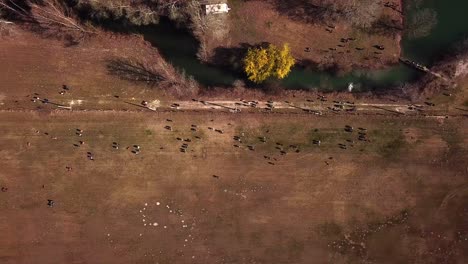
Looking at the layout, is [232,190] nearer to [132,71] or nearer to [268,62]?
[268,62]

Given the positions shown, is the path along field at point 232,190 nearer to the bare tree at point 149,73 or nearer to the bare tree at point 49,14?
the bare tree at point 149,73

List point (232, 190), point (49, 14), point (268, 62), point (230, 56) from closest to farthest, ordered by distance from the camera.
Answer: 1. point (268, 62)
2. point (49, 14)
3. point (232, 190)
4. point (230, 56)

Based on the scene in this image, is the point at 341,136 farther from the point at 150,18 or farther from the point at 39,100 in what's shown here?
the point at 39,100

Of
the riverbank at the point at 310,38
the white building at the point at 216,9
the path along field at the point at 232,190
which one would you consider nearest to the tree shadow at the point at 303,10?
the riverbank at the point at 310,38

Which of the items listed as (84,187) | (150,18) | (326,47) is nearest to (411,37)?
(326,47)

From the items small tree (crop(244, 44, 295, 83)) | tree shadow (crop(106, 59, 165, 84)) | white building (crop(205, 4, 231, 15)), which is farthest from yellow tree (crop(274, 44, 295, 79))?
tree shadow (crop(106, 59, 165, 84))

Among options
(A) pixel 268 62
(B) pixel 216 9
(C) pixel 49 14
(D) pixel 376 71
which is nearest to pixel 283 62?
(A) pixel 268 62
